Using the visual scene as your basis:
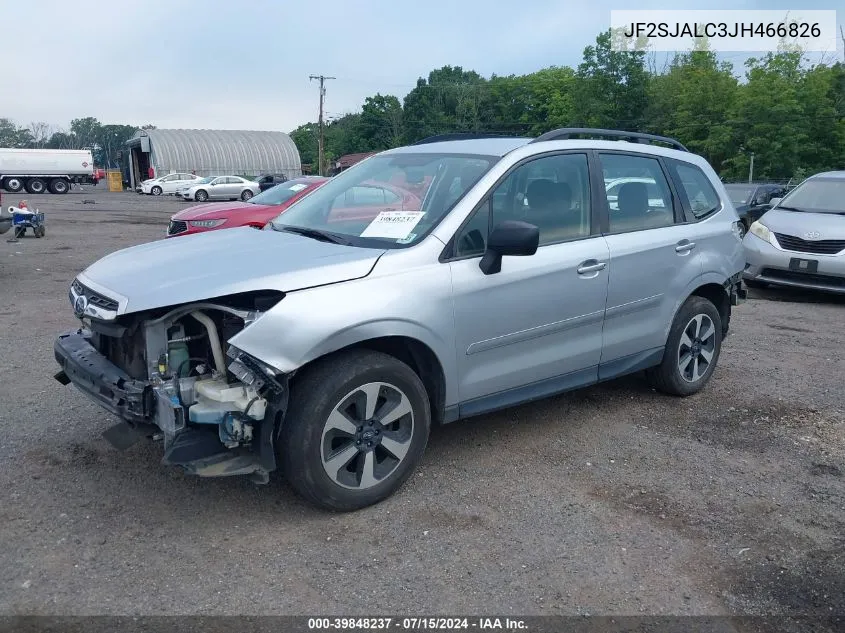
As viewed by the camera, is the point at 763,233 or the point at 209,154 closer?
the point at 763,233

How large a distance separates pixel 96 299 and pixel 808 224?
30.3 feet

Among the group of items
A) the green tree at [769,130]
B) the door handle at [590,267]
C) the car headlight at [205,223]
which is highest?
the green tree at [769,130]

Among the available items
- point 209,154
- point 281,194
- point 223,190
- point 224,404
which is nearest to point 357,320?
point 224,404

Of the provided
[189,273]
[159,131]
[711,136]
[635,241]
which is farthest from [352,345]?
[159,131]

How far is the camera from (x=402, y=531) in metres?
3.78

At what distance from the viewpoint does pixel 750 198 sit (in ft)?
53.3

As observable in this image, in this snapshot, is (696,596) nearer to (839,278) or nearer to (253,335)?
(253,335)

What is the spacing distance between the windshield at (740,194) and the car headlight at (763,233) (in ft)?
19.2

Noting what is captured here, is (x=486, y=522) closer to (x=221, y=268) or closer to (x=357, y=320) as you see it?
(x=357, y=320)

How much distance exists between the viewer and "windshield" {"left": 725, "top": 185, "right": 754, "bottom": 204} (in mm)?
16234

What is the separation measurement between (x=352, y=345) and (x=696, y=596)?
1.92 meters

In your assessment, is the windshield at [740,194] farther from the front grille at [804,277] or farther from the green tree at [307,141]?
the green tree at [307,141]

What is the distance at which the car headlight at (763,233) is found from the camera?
10375mm

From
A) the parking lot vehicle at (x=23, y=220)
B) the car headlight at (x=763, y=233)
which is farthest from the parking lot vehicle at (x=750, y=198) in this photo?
the parking lot vehicle at (x=23, y=220)
